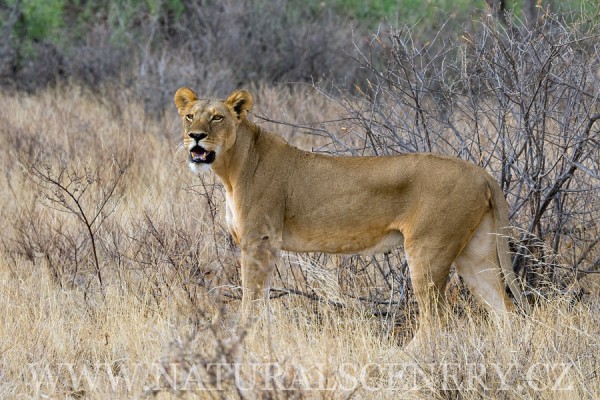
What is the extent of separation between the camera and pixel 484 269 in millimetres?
5289

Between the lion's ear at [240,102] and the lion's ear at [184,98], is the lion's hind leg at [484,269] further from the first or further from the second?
the lion's ear at [184,98]

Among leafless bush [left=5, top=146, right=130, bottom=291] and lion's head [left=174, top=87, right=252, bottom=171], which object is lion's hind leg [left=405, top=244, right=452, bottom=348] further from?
leafless bush [left=5, top=146, right=130, bottom=291]

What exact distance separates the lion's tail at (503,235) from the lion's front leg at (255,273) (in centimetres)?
110

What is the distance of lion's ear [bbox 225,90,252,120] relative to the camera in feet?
17.6

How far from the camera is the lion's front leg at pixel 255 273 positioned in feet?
16.9

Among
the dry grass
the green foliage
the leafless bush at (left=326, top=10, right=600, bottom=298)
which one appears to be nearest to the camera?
the dry grass

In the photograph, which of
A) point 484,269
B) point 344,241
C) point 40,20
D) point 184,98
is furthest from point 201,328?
point 40,20

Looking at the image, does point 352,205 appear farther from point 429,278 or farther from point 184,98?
point 184,98

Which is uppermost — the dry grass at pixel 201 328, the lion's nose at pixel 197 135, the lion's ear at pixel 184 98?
the lion's ear at pixel 184 98

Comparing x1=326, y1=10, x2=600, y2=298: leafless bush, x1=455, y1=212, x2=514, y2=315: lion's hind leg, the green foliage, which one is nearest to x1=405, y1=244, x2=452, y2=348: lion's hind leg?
x1=455, y1=212, x2=514, y2=315: lion's hind leg

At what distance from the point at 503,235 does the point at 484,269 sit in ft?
0.97

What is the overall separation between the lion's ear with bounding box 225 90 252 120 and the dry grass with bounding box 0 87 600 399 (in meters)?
0.77

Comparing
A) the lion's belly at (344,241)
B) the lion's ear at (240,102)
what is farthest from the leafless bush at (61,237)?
the lion's belly at (344,241)

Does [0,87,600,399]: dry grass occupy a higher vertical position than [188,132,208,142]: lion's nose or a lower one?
lower
